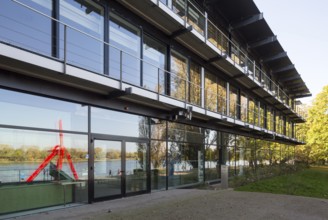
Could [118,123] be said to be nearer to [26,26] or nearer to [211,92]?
[26,26]

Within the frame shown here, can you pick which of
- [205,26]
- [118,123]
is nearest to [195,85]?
[205,26]

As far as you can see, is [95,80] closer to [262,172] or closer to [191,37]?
[191,37]

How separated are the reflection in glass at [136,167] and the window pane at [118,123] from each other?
0.46m

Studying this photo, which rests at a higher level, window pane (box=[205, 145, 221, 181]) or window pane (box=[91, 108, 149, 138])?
window pane (box=[91, 108, 149, 138])

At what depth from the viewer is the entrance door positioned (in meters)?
10.1

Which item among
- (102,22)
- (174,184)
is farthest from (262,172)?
(102,22)

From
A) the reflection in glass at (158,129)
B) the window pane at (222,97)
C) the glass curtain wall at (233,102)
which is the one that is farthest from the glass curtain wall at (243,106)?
the reflection in glass at (158,129)

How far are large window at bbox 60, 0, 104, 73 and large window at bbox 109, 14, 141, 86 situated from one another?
1.56 feet

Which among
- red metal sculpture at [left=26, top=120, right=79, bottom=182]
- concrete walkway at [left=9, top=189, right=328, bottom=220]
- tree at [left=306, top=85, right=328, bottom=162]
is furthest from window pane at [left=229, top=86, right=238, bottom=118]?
tree at [left=306, top=85, right=328, bottom=162]

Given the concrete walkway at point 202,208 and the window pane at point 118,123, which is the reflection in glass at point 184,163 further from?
the concrete walkway at point 202,208

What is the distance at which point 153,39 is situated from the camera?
1212cm

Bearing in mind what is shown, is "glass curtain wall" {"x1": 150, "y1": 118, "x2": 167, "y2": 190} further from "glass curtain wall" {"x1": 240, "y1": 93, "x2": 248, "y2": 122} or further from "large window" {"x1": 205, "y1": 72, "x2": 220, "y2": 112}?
"glass curtain wall" {"x1": 240, "y1": 93, "x2": 248, "y2": 122}

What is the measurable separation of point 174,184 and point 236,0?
931 centimetres

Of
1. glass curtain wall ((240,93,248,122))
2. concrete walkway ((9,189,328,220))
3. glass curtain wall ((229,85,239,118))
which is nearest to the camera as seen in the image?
concrete walkway ((9,189,328,220))
